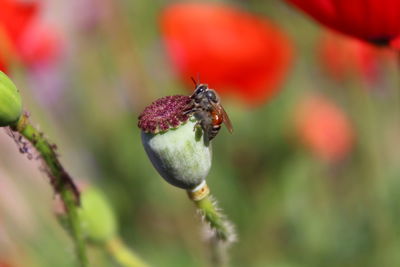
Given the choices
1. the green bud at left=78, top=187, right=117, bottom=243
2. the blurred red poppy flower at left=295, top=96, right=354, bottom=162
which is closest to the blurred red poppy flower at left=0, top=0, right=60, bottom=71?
the green bud at left=78, top=187, right=117, bottom=243

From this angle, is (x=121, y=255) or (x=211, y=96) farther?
(x=121, y=255)

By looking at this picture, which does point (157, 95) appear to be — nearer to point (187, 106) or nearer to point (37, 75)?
point (37, 75)

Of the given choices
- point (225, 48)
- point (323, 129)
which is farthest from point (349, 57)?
point (323, 129)

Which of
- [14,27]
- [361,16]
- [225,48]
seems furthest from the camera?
[225,48]

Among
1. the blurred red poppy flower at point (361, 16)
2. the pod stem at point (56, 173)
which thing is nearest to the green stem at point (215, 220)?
the pod stem at point (56, 173)

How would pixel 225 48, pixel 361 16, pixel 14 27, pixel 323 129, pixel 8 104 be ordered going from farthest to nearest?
pixel 323 129 → pixel 225 48 → pixel 14 27 → pixel 361 16 → pixel 8 104

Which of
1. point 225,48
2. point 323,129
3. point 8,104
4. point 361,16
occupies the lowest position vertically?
point 8,104

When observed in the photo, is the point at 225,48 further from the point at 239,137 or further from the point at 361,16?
the point at 361,16
